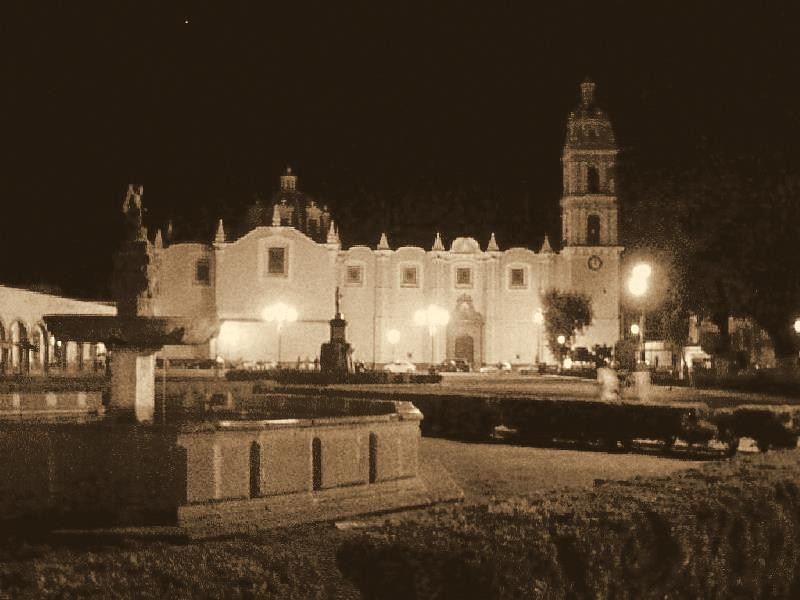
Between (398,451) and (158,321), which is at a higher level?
(158,321)

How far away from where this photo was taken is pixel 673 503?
509 centimetres

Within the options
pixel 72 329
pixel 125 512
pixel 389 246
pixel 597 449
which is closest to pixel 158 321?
pixel 72 329

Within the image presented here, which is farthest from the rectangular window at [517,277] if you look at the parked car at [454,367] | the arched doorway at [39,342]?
the arched doorway at [39,342]

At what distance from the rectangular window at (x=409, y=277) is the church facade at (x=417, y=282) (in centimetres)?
7

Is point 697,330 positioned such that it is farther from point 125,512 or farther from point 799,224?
point 125,512

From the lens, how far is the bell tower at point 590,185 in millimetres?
56281

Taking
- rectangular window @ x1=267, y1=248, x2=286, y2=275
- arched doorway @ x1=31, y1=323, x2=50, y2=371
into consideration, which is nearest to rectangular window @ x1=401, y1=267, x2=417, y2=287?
rectangular window @ x1=267, y1=248, x2=286, y2=275

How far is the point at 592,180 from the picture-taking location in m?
56.9

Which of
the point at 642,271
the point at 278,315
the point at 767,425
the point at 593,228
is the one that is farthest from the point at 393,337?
the point at 767,425

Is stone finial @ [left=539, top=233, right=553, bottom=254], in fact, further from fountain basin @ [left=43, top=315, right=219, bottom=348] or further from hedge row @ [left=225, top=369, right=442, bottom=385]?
fountain basin @ [left=43, top=315, right=219, bottom=348]

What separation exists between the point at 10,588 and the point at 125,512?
4.85 m

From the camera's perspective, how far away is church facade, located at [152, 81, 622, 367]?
5525 centimetres

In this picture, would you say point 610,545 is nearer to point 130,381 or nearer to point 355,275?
point 130,381

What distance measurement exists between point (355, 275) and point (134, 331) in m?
47.7
